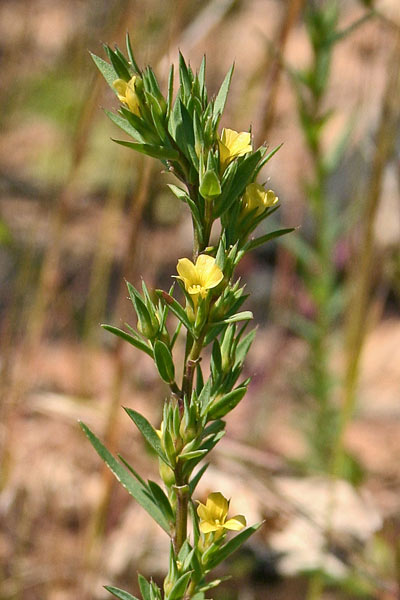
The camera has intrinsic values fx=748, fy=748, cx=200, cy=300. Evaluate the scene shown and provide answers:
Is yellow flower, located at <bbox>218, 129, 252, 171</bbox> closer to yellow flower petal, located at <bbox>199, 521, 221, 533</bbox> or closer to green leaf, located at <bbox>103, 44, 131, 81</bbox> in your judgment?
green leaf, located at <bbox>103, 44, 131, 81</bbox>

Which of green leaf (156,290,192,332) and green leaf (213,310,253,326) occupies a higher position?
green leaf (156,290,192,332)

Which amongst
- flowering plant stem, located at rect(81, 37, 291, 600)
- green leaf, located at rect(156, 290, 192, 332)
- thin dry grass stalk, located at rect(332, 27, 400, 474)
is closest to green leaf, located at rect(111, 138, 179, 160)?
flowering plant stem, located at rect(81, 37, 291, 600)

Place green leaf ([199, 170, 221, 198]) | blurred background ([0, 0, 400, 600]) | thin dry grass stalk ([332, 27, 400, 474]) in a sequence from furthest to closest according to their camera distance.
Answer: blurred background ([0, 0, 400, 600])
thin dry grass stalk ([332, 27, 400, 474])
green leaf ([199, 170, 221, 198])

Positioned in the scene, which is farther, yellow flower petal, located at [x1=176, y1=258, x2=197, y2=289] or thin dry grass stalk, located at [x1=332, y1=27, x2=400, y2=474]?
thin dry grass stalk, located at [x1=332, y1=27, x2=400, y2=474]

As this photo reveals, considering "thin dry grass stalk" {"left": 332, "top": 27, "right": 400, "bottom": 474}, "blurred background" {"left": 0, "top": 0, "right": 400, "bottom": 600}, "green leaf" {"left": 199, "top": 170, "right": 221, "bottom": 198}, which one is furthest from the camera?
"blurred background" {"left": 0, "top": 0, "right": 400, "bottom": 600}

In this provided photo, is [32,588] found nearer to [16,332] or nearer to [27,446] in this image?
[27,446]

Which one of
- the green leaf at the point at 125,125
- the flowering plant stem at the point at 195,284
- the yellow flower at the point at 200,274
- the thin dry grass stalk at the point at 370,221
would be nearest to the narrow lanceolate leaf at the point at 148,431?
the flowering plant stem at the point at 195,284

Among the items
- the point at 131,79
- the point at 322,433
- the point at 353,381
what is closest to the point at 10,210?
the point at 322,433
